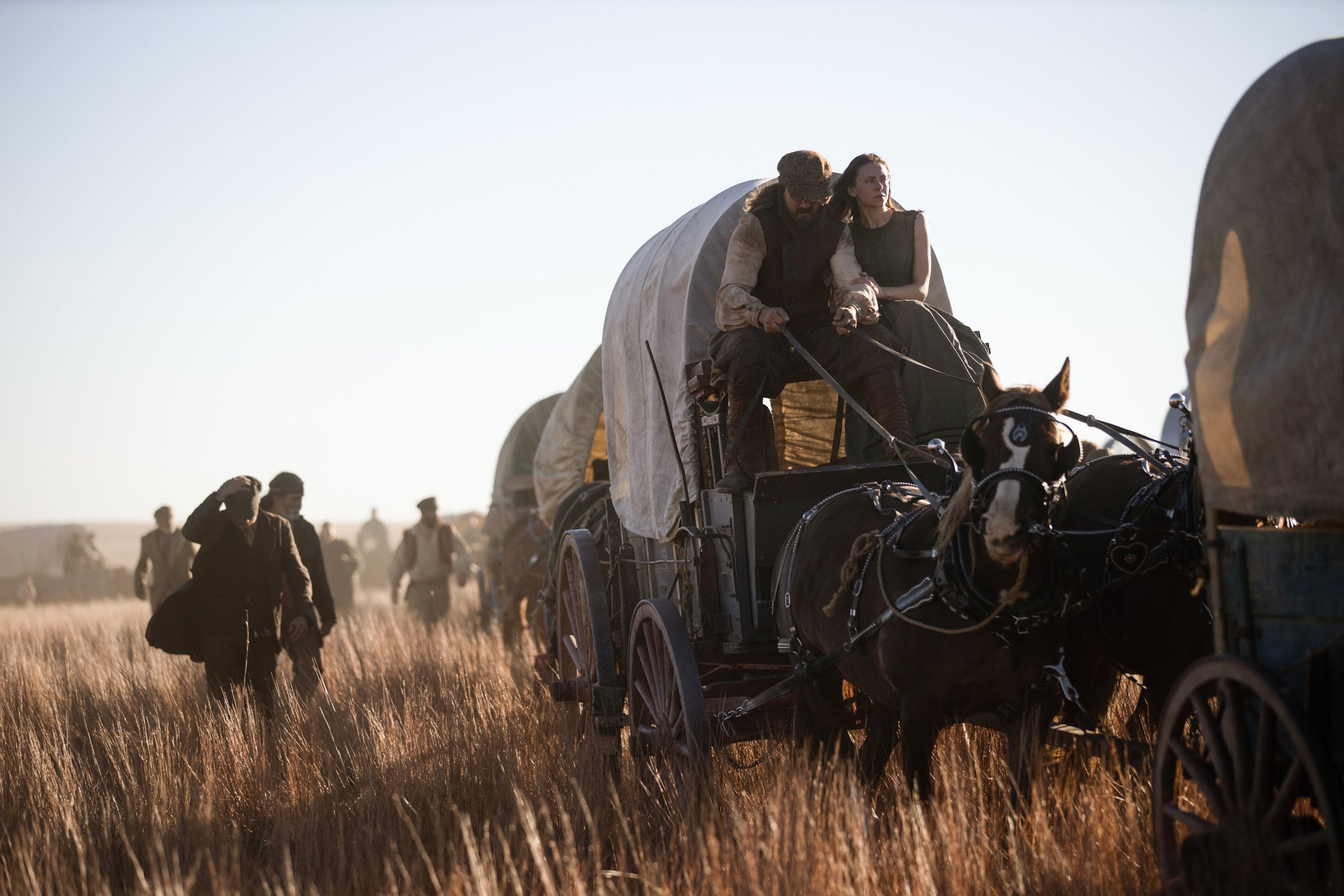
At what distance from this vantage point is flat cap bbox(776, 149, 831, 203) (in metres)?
5.52

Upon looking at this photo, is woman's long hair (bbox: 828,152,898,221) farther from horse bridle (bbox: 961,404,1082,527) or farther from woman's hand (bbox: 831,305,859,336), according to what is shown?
horse bridle (bbox: 961,404,1082,527)

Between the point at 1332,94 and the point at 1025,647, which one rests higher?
the point at 1332,94

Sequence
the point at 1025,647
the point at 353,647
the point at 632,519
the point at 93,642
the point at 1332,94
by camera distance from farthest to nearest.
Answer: the point at 93,642, the point at 353,647, the point at 632,519, the point at 1025,647, the point at 1332,94

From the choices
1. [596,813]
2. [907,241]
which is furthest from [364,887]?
[907,241]

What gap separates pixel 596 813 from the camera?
516cm

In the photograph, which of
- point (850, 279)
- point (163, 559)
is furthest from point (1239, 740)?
point (163, 559)

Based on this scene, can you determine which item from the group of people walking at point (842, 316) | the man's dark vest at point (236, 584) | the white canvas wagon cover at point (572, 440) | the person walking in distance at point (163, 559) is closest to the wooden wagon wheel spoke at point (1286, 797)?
the group of people walking at point (842, 316)

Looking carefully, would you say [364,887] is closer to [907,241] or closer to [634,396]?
[634,396]

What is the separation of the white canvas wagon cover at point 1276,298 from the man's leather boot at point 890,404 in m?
2.19

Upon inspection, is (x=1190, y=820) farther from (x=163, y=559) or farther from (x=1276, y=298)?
(x=163, y=559)

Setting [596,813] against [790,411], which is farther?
[790,411]

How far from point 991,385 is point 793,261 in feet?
6.11

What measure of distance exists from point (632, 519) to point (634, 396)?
0.70 meters

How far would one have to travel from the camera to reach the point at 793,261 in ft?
18.8
